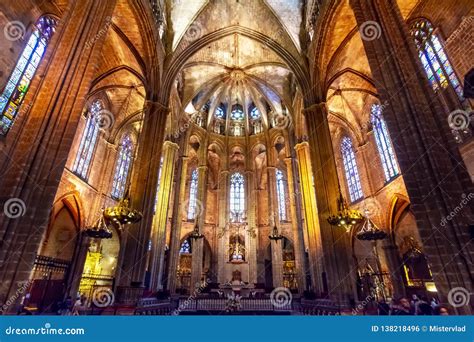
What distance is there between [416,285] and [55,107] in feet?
65.2

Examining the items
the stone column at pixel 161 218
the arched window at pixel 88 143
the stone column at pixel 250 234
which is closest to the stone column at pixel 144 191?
the stone column at pixel 161 218

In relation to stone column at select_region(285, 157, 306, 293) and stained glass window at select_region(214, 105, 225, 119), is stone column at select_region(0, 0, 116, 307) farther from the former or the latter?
stained glass window at select_region(214, 105, 225, 119)

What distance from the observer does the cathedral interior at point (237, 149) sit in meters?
5.68

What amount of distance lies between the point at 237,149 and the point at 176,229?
1081 cm

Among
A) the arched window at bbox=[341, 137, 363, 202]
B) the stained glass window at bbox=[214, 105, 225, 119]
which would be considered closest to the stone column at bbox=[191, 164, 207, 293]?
the stained glass window at bbox=[214, 105, 225, 119]

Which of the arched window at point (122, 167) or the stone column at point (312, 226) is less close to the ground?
the arched window at point (122, 167)

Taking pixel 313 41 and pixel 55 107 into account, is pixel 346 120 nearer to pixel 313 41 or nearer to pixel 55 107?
pixel 313 41

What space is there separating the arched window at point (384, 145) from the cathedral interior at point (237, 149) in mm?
133

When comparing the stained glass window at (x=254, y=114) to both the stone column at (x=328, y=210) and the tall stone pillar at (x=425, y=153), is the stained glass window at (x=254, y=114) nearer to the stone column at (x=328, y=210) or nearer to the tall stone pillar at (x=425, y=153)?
the stone column at (x=328, y=210)

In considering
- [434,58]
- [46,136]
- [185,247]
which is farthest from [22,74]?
[185,247]

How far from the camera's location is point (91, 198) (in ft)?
54.0

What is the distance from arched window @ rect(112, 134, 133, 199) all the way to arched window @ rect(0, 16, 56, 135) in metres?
9.51

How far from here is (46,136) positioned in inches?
229

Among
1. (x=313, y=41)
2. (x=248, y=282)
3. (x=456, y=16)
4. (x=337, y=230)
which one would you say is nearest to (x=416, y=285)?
(x=337, y=230)
